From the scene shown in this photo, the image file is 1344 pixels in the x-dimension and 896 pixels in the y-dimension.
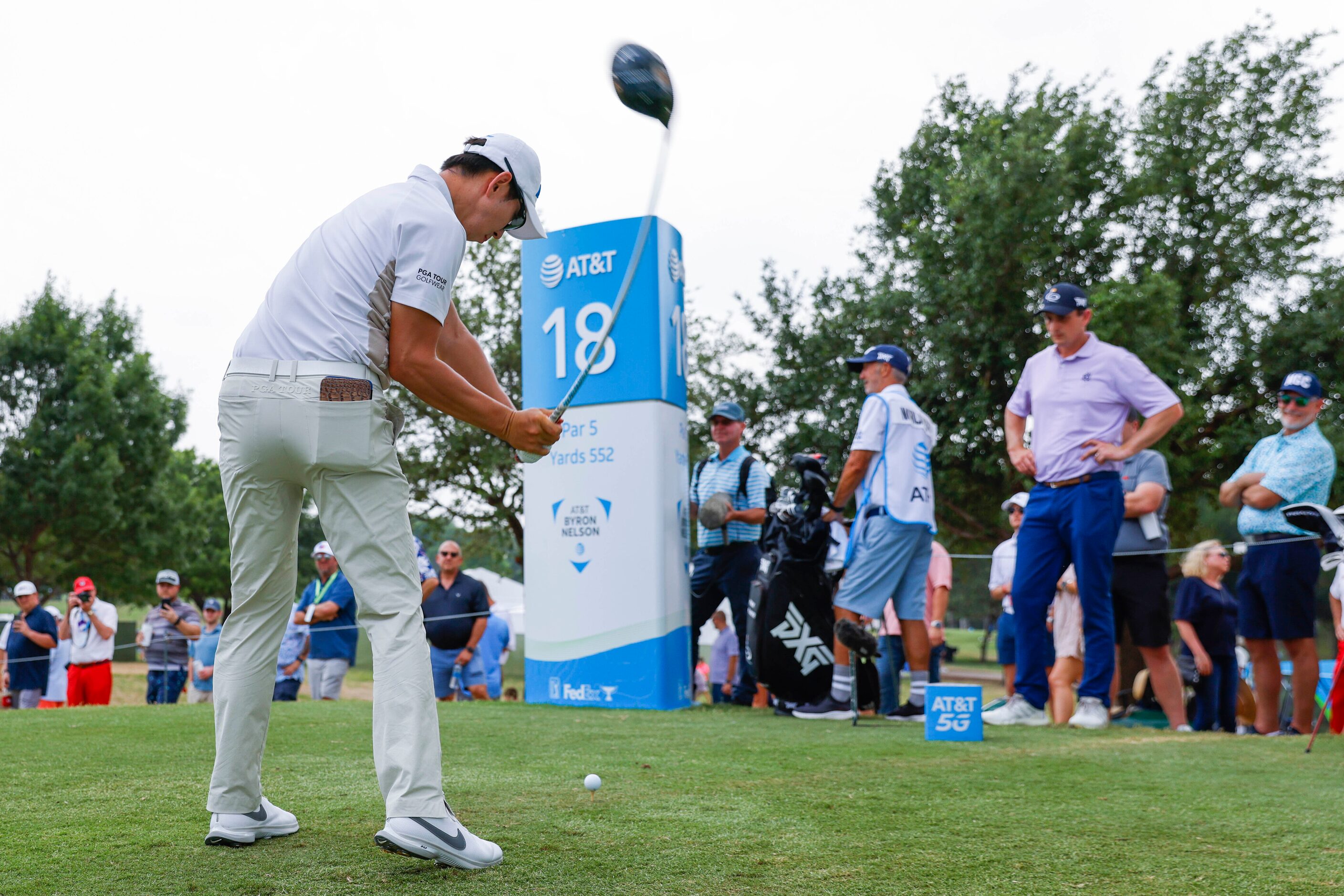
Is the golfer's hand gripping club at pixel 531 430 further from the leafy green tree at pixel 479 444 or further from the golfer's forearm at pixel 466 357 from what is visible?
the leafy green tree at pixel 479 444

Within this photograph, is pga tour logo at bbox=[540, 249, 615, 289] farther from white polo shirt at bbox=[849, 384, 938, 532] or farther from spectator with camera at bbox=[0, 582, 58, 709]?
spectator with camera at bbox=[0, 582, 58, 709]

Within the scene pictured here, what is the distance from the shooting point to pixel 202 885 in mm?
2229

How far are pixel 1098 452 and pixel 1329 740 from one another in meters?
1.67

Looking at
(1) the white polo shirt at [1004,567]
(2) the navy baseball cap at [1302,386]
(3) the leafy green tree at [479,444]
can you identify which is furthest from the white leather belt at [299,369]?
(3) the leafy green tree at [479,444]

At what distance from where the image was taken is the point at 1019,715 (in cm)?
580

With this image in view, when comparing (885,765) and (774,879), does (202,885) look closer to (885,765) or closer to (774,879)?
(774,879)

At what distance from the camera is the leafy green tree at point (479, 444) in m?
21.2

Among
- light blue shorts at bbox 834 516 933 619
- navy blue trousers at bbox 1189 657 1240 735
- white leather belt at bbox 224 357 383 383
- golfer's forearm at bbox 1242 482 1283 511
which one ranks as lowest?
navy blue trousers at bbox 1189 657 1240 735

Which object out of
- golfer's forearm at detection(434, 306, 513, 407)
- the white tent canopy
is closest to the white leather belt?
golfer's forearm at detection(434, 306, 513, 407)

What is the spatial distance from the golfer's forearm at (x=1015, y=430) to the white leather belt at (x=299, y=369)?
422cm

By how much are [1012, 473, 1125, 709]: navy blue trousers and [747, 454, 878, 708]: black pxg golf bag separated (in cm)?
107

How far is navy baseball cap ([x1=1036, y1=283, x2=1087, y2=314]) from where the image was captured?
569 centimetres

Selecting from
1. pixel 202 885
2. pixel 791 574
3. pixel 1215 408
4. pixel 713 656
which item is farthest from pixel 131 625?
pixel 202 885

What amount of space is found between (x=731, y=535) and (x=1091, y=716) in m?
2.72
